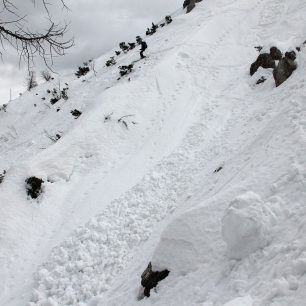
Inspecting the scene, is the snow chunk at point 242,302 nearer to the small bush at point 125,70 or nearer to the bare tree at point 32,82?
the small bush at point 125,70

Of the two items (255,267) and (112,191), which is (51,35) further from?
(112,191)

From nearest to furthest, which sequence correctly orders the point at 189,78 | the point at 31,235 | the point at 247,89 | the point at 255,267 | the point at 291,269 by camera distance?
the point at 291,269 → the point at 255,267 → the point at 31,235 → the point at 247,89 → the point at 189,78

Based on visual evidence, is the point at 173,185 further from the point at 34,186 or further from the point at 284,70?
the point at 284,70

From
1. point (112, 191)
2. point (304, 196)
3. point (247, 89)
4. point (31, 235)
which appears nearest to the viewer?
point (304, 196)

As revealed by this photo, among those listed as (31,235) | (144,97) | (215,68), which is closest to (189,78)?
(215,68)

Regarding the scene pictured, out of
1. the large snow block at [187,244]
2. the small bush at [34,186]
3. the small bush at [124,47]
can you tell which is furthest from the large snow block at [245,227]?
the small bush at [124,47]

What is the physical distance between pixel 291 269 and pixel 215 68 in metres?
13.0

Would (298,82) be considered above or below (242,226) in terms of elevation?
above

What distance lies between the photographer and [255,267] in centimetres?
384

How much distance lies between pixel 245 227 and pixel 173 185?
4961 millimetres

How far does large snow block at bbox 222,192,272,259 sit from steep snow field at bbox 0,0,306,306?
0.01 metres

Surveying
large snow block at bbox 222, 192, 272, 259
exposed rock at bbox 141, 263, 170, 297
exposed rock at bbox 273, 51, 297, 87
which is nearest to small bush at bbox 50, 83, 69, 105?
exposed rock at bbox 273, 51, 297, 87

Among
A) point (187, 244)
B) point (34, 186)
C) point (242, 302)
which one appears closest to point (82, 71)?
point (34, 186)

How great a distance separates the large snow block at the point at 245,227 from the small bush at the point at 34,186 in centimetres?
623
